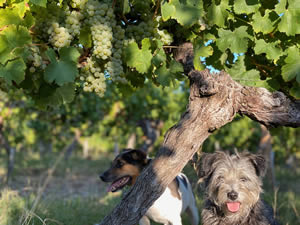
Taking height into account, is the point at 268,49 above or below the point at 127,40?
below

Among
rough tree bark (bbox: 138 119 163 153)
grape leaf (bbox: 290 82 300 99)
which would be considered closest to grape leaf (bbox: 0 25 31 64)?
grape leaf (bbox: 290 82 300 99)

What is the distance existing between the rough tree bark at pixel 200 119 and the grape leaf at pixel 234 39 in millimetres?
337

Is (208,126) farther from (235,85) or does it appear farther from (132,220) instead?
(132,220)

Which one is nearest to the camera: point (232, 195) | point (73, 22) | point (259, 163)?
point (73, 22)

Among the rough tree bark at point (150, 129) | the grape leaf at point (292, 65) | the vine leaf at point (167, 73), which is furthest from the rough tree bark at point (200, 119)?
the rough tree bark at point (150, 129)

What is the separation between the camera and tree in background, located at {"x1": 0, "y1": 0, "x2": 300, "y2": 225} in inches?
129

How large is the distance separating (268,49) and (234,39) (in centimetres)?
35

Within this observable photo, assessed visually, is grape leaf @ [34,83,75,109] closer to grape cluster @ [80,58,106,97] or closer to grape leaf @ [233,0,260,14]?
grape cluster @ [80,58,106,97]

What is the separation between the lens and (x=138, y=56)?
360cm

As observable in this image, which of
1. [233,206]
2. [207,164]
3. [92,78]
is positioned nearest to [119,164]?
[207,164]

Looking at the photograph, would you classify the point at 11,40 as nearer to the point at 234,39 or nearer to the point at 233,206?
the point at 234,39

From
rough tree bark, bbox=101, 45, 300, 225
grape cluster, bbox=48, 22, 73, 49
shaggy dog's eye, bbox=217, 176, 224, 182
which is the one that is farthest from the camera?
shaggy dog's eye, bbox=217, 176, 224, 182

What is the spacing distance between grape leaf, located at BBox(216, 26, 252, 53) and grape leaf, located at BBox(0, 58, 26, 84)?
184cm

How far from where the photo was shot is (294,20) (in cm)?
333
